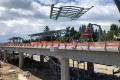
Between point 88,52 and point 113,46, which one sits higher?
point 113,46

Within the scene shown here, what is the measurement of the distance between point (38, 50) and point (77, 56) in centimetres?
3009

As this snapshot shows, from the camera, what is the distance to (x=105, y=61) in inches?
1705

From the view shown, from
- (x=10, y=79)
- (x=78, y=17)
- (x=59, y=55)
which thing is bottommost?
(x=10, y=79)

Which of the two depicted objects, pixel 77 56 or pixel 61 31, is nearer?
pixel 77 56

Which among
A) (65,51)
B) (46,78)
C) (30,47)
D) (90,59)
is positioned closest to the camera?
(90,59)

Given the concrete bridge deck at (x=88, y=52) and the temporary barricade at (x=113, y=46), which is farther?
the concrete bridge deck at (x=88, y=52)

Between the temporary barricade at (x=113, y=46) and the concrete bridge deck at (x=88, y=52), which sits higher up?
the temporary barricade at (x=113, y=46)

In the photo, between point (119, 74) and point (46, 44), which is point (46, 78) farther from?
point (119, 74)

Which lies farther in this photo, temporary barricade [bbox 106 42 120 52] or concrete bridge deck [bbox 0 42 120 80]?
concrete bridge deck [bbox 0 42 120 80]

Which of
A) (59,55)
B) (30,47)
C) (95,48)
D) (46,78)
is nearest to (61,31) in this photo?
(30,47)

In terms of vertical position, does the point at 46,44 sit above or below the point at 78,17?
below

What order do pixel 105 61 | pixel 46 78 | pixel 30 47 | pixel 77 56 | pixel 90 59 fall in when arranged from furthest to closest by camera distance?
pixel 30 47, pixel 46 78, pixel 77 56, pixel 90 59, pixel 105 61

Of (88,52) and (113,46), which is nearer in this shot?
(113,46)

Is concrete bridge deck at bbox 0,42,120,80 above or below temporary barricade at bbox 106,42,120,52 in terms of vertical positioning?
below
